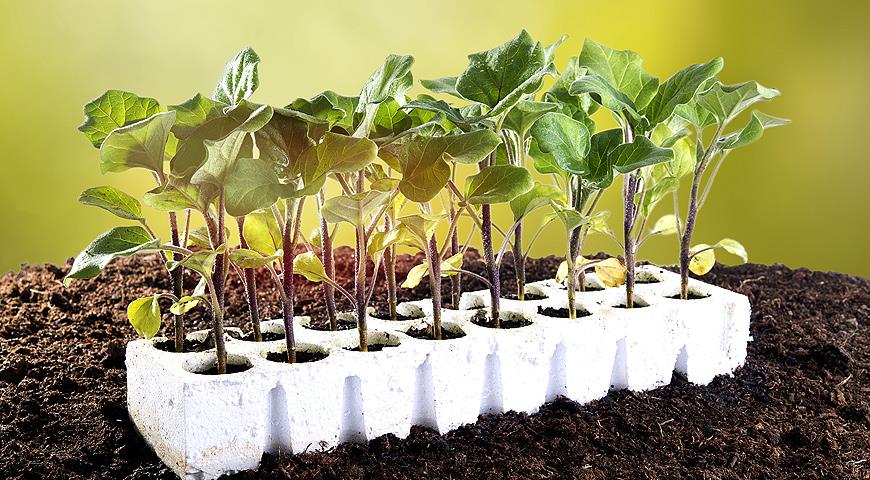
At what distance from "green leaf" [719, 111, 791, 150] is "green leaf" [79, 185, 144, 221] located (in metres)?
1.21

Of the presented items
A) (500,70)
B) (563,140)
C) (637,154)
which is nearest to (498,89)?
(500,70)

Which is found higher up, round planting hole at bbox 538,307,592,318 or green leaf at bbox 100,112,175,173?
green leaf at bbox 100,112,175,173

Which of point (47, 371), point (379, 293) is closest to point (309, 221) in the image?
point (379, 293)

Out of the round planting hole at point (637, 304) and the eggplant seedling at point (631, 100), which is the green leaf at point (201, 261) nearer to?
the eggplant seedling at point (631, 100)

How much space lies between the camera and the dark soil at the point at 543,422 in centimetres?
149

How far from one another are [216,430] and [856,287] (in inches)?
80.4

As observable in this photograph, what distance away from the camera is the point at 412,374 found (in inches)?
61.4

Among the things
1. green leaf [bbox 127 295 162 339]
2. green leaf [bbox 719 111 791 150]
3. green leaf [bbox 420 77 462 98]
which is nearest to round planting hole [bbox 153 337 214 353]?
green leaf [bbox 127 295 162 339]

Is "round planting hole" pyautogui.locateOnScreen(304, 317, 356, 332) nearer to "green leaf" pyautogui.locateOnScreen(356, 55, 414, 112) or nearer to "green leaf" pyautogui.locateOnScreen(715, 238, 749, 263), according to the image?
"green leaf" pyautogui.locateOnScreen(356, 55, 414, 112)

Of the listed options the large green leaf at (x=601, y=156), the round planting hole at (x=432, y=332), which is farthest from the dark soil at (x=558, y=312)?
the large green leaf at (x=601, y=156)

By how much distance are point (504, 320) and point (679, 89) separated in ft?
1.86

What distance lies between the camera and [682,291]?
78.9 inches

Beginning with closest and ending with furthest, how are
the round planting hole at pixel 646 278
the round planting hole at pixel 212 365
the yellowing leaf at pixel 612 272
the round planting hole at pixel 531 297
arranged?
the round planting hole at pixel 212 365 → the yellowing leaf at pixel 612 272 → the round planting hole at pixel 531 297 → the round planting hole at pixel 646 278

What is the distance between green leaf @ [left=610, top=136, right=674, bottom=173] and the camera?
153 centimetres
